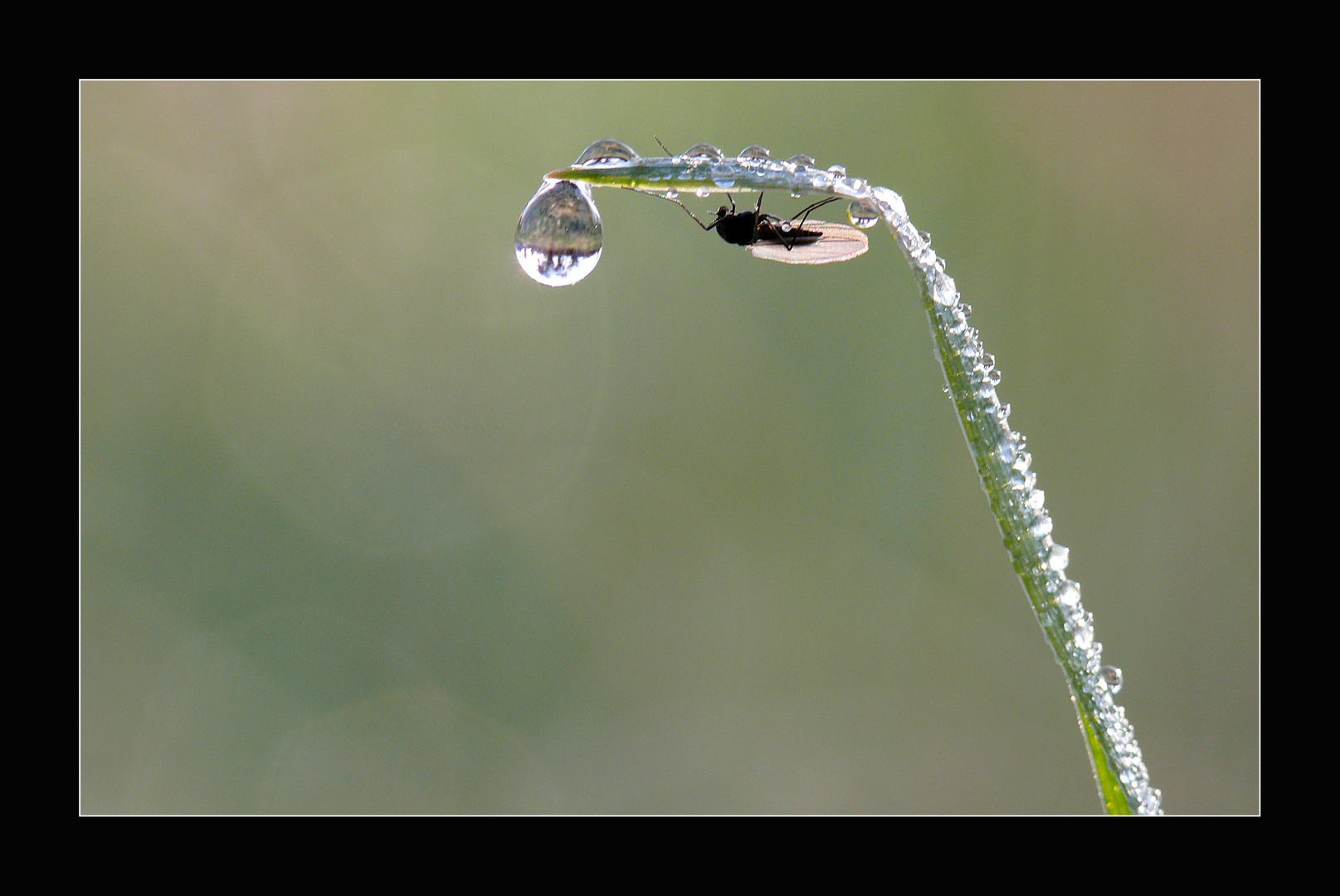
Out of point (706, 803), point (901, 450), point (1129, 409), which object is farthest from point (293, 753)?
point (1129, 409)

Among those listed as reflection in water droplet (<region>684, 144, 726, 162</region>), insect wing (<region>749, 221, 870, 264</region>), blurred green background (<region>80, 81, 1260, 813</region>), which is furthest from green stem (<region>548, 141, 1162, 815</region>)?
blurred green background (<region>80, 81, 1260, 813</region>)

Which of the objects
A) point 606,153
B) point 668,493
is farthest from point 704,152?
point 668,493

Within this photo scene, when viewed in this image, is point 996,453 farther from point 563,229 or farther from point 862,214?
point 563,229

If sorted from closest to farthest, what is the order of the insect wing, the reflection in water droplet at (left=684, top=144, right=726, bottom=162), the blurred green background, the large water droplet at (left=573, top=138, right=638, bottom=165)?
the reflection in water droplet at (left=684, top=144, right=726, bottom=162) → the large water droplet at (left=573, top=138, right=638, bottom=165) → the insect wing → the blurred green background

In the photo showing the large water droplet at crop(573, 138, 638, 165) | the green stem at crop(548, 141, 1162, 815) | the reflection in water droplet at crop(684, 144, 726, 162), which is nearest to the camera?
the green stem at crop(548, 141, 1162, 815)

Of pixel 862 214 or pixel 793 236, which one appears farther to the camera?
pixel 793 236

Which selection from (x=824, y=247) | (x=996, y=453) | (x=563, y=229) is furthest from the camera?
(x=824, y=247)

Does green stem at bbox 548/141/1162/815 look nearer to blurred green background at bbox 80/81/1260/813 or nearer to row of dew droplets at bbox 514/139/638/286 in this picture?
row of dew droplets at bbox 514/139/638/286
